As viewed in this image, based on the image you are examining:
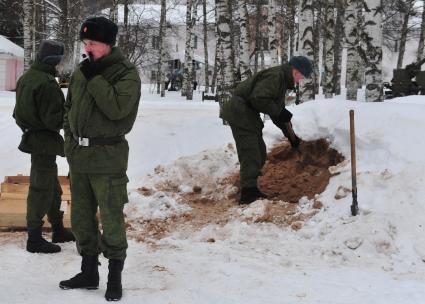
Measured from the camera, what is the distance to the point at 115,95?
11.0ft

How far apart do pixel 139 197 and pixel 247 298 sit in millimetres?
2695

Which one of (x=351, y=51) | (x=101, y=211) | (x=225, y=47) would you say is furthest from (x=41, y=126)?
(x=351, y=51)

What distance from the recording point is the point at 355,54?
17438mm

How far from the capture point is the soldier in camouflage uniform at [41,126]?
435 centimetres

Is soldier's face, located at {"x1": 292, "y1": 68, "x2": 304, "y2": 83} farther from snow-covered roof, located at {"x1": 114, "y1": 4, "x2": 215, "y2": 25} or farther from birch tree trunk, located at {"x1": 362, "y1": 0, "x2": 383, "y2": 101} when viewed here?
snow-covered roof, located at {"x1": 114, "y1": 4, "x2": 215, "y2": 25}

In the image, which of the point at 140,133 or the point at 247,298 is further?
the point at 140,133

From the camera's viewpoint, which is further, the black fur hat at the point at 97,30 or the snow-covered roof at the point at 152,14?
the snow-covered roof at the point at 152,14

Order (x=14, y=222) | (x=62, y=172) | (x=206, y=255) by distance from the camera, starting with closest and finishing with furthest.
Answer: (x=206, y=255), (x=14, y=222), (x=62, y=172)

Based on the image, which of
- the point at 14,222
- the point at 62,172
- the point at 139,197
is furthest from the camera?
the point at 62,172

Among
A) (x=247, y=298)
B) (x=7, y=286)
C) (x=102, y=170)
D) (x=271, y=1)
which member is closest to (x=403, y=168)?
(x=247, y=298)

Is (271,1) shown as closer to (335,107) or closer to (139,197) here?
(335,107)

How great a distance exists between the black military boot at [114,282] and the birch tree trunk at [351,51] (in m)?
14.2

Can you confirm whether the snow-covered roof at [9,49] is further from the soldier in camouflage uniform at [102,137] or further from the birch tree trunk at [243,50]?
the soldier in camouflage uniform at [102,137]

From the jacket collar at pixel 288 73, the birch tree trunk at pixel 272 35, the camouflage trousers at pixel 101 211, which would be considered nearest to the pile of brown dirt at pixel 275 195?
the jacket collar at pixel 288 73
